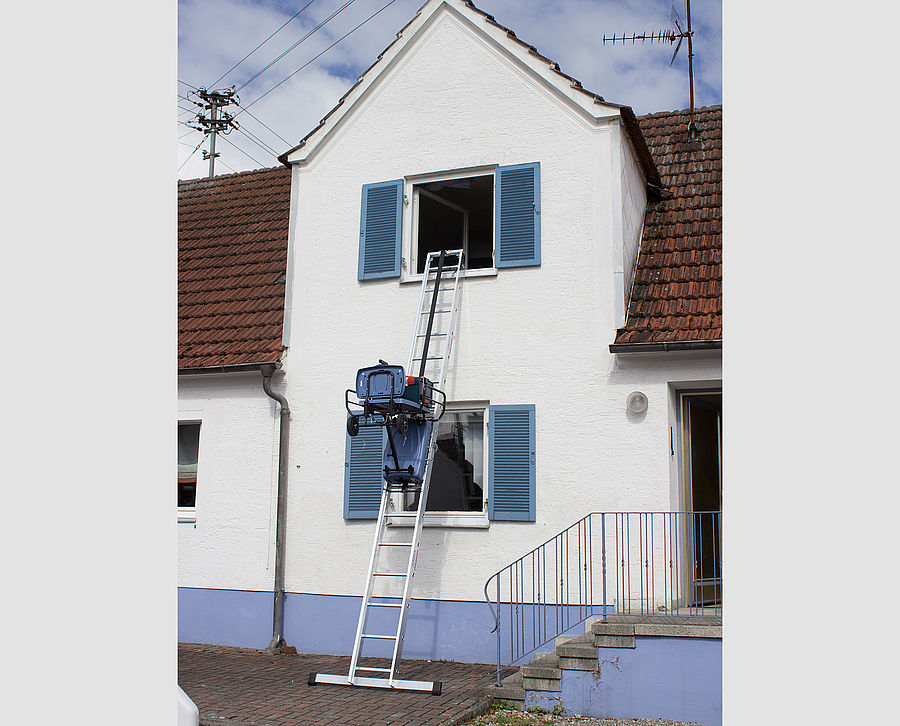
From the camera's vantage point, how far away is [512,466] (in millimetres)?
9719

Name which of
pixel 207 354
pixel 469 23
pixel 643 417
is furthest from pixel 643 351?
pixel 207 354

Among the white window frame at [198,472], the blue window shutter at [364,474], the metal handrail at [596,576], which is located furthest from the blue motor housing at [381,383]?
→ the white window frame at [198,472]

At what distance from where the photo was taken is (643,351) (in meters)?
9.28

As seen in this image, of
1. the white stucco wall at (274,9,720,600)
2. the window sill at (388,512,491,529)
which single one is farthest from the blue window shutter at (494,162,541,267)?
the window sill at (388,512,491,529)

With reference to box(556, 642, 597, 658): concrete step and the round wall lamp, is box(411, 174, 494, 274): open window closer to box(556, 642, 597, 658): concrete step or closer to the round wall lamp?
the round wall lamp

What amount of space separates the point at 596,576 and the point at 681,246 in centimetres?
387

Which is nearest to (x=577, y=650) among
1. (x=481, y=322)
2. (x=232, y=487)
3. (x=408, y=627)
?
(x=408, y=627)

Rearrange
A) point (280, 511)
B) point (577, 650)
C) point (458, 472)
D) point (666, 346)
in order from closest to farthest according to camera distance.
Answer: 1. point (577, 650)
2. point (666, 346)
3. point (458, 472)
4. point (280, 511)

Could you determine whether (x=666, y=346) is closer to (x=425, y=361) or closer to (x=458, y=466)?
(x=425, y=361)

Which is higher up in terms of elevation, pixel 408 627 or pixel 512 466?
pixel 512 466

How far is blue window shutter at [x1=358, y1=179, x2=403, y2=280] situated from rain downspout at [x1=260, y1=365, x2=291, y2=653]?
66.6 inches

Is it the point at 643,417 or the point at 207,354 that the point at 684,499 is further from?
the point at 207,354

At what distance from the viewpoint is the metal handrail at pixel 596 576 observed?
29.3 ft

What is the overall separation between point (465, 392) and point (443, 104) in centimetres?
348
